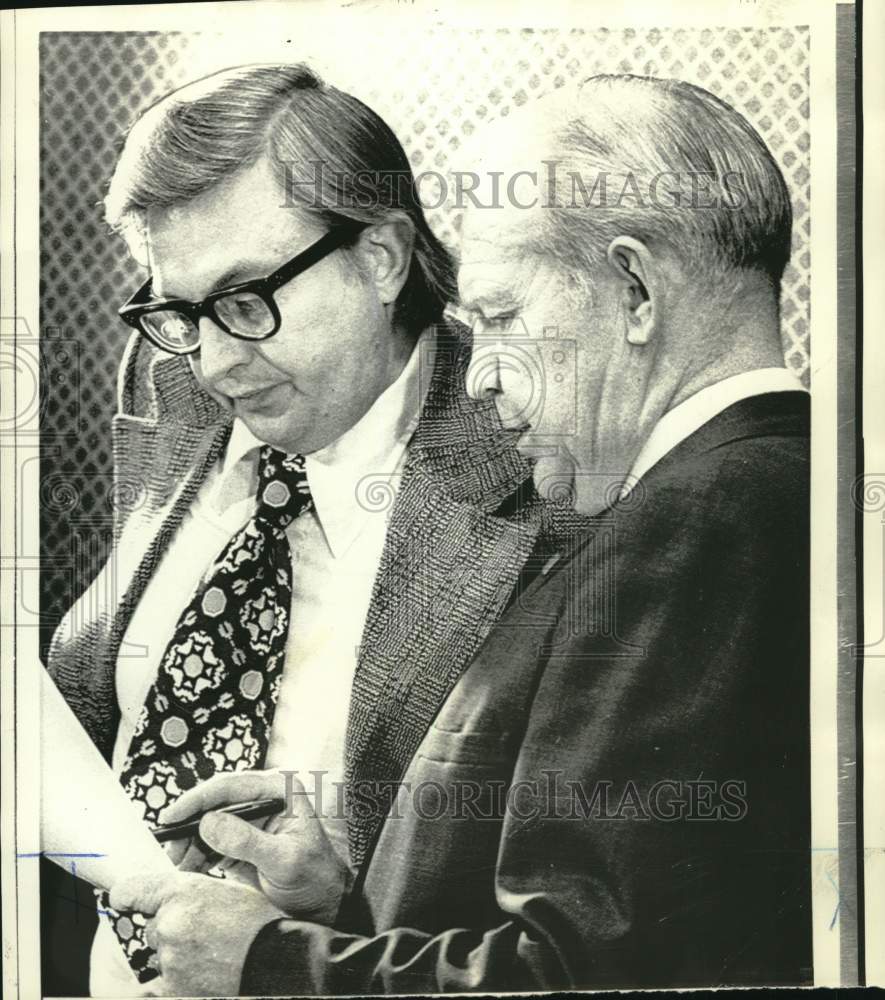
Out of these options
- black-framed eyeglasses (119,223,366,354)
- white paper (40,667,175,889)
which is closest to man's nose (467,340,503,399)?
black-framed eyeglasses (119,223,366,354)

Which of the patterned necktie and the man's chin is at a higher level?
A: the man's chin

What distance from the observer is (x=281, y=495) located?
1.33m

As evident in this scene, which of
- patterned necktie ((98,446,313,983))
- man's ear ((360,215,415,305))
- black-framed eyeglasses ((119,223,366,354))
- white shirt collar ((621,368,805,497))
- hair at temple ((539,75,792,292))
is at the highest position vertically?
hair at temple ((539,75,792,292))

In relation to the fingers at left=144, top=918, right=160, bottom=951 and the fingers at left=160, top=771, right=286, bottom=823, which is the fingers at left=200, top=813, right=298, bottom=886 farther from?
the fingers at left=144, top=918, right=160, bottom=951

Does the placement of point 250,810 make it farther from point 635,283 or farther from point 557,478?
point 635,283

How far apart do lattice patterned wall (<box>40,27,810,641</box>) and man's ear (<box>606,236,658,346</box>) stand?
0.17m

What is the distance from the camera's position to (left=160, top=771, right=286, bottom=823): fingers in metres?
1.31

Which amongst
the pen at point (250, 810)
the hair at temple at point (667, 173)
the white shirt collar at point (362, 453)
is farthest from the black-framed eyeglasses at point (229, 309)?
the pen at point (250, 810)

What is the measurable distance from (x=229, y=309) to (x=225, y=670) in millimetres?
445

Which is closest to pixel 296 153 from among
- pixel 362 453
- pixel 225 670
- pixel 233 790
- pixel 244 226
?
pixel 244 226

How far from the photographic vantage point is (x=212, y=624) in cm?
132

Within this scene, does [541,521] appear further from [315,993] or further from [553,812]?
[315,993]

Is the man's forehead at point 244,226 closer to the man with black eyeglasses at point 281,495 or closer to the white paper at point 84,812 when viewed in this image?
the man with black eyeglasses at point 281,495

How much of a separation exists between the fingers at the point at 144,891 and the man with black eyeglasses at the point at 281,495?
0.02m
